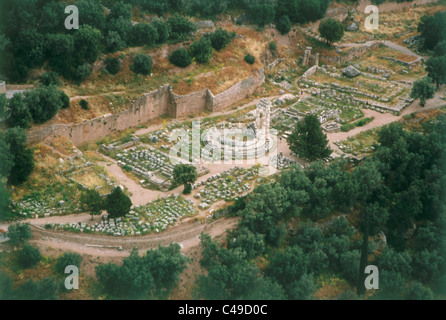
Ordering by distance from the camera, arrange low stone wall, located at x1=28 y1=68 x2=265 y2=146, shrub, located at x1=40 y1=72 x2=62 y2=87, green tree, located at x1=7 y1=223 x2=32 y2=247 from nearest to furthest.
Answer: green tree, located at x1=7 y1=223 x2=32 y2=247 → low stone wall, located at x1=28 y1=68 x2=265 y2=146 → shrub, located at x1=40 y1=72 x2=62 y2=87

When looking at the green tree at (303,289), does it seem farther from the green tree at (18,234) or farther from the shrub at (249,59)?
the shrub at (249,59)

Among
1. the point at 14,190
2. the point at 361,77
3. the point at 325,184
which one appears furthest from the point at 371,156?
the point at 14,190

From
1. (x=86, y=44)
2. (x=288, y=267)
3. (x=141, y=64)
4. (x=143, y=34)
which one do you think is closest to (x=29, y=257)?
(x=288, y=267)

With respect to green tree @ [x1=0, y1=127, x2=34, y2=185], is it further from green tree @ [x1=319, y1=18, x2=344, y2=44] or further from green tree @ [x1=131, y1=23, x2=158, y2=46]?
green tree @ [x1=319, y1=18, x2=344, y2=44]

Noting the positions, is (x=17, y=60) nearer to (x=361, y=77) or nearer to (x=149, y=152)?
(x=149, y=152)

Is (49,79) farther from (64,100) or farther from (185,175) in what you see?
(185,175)

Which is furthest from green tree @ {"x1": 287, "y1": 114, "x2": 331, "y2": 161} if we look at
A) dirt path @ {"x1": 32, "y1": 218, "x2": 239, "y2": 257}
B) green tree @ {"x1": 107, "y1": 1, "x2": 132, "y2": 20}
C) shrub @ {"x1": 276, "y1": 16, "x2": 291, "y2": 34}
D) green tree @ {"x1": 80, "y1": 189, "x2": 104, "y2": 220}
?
shrub @ {"x1": 276, "y1": 16, "x2": 291, "y2": 34}

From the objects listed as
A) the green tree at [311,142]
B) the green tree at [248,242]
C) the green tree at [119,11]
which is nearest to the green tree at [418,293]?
the green tree at [248,242]
